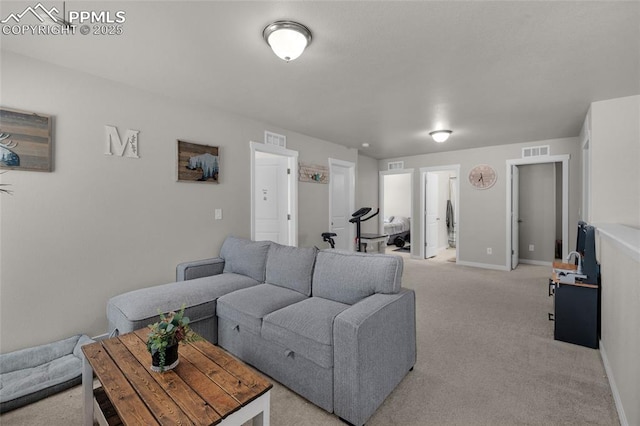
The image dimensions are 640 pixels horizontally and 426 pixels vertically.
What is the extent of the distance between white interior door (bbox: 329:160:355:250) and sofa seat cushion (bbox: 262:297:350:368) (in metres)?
3.23

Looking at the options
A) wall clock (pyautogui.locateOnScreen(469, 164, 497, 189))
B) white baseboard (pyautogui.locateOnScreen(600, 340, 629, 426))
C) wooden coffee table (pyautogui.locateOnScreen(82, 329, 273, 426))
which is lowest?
white baseboard (pyautogui.locateOnScreen(600, 340, 629, 426))

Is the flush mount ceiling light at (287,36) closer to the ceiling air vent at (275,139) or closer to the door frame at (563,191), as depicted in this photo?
the ceiling air vent at (275,139)

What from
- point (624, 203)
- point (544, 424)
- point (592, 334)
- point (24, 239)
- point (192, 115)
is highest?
point (192, 115)

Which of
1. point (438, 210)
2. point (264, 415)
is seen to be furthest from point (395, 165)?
point (264, 415)

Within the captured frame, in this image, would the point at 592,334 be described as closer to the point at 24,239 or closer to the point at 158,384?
the point at 158,384

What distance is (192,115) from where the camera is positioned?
11.1ft

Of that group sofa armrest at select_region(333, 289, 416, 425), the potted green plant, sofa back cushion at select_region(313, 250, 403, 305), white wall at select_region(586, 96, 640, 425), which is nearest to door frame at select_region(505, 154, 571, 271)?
white wall at select_region(586, 96, 640, 425)

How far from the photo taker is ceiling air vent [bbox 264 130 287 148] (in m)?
4.20

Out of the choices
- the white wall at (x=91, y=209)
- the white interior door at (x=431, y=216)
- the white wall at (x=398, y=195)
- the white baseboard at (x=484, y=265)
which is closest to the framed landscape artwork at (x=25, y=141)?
the white wall at (x=91, y=209)

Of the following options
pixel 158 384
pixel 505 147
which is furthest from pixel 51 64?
pixel 505 147

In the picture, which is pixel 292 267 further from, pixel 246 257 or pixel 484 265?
pixel 484 265

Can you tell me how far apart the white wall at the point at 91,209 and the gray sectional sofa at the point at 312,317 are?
0.40 m

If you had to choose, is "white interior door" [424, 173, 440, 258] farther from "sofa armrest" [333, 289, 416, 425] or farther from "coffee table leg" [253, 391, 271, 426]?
"coffee table leg" [253, 391, 271, 426]

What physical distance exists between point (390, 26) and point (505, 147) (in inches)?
190
